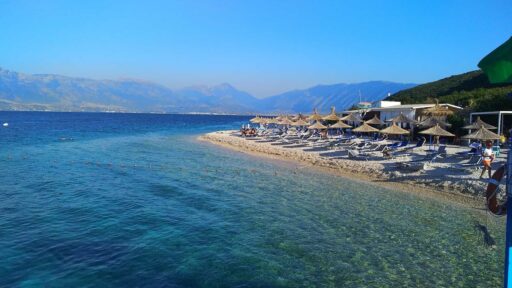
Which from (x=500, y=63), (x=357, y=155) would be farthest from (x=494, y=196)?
(x=357, y=155)

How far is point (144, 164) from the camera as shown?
2312 centimetres

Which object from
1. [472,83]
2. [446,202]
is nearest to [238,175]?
[446,202]

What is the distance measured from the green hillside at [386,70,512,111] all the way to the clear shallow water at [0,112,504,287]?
427 inches

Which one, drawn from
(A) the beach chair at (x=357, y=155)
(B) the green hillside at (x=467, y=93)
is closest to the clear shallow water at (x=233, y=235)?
(A) the beach chair at (x=357, y=155)

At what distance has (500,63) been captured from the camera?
11.3ft

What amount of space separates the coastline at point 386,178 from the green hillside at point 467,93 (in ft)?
19.6

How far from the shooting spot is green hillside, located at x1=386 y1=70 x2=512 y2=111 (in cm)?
2928

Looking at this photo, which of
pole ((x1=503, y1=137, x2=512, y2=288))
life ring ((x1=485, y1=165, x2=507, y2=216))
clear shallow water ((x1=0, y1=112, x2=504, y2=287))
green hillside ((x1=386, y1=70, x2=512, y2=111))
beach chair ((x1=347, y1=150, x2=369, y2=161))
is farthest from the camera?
green hillside ((x1=386, y1=70, x2=512, y2=111))

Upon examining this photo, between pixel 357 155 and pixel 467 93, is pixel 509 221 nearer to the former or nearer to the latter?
pixel 357 155

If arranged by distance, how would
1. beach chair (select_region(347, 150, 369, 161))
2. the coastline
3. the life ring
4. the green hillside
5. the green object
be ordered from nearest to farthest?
the green object < the life ring < the coastline < beach chair (select_region(347, 150, 369, 161)) < the green hillside

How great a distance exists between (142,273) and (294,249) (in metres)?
3.42

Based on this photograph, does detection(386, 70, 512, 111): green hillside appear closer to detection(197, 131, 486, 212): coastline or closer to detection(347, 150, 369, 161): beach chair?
detection(197, 131, 486, 212): coastline

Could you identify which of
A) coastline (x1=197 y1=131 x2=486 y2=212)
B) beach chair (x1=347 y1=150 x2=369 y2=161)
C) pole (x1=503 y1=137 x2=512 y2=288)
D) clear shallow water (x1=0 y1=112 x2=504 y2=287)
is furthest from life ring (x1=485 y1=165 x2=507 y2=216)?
beach chair (x1=347 y1=150 x2=369 y2=161)

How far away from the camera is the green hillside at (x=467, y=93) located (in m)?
29.3
